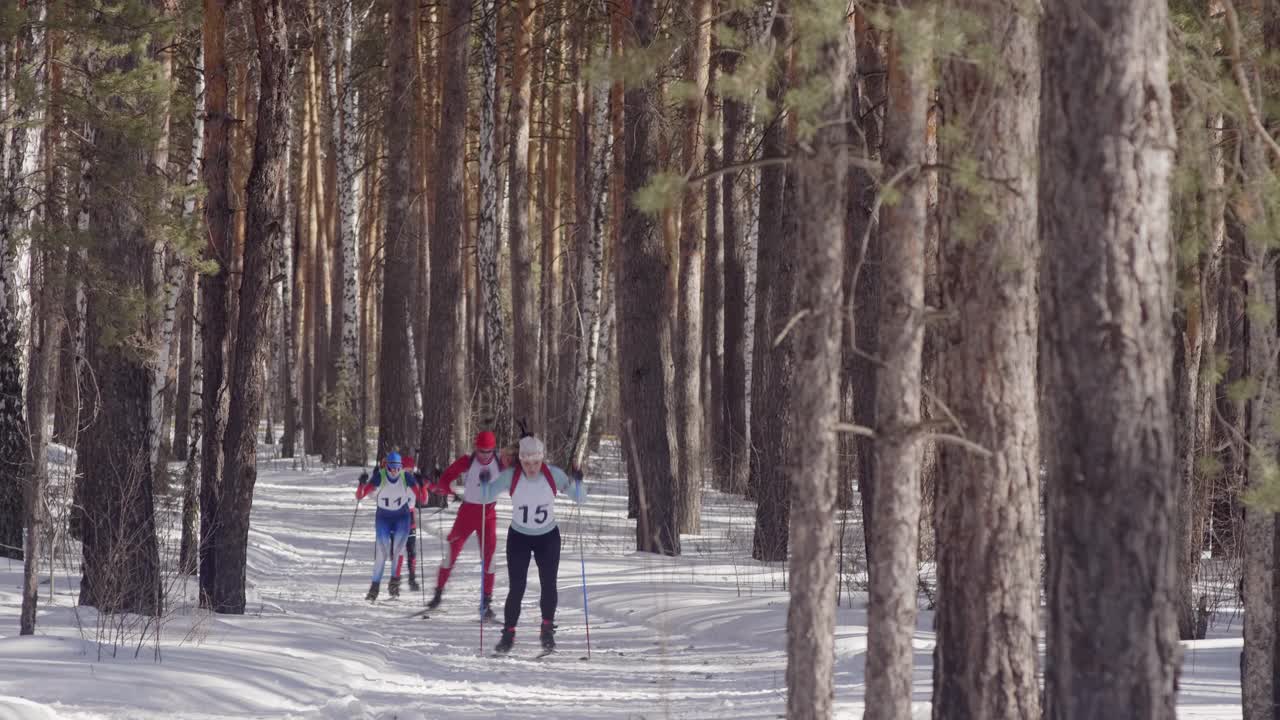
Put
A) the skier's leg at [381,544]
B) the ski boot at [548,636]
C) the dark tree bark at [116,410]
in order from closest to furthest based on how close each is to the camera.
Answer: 1. the dark tree bark at [116,410]
2. the ski boot at [548,636]
3. the skier's leg at [381,544]

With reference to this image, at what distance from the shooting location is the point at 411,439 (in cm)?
2194

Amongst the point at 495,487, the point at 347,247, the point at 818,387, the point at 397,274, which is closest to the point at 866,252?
the point at 495,487

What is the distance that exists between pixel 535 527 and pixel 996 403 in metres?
5.42

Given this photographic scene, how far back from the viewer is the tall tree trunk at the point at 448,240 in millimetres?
19906

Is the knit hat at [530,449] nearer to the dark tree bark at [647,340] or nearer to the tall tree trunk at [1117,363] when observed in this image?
the dark tree bark at [647,340]

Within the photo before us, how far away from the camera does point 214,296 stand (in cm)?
1155

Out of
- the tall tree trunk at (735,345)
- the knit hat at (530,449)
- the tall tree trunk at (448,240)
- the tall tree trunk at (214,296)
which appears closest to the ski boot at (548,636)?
the knit hat at (530,449)

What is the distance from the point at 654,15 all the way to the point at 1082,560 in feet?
36.0

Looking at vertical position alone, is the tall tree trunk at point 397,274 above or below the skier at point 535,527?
above

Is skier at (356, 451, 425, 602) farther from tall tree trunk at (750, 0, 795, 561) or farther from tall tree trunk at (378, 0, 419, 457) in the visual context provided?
tall tree trunk at (378, 0, 419, 457)

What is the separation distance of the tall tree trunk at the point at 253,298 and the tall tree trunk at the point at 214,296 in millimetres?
144

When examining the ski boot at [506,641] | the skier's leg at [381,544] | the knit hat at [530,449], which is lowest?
the ski boot at [506,641]

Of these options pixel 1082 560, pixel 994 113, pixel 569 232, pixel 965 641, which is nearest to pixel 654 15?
pixel 994 113

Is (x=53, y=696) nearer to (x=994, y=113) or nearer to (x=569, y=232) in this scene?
(x=994, y=113)
